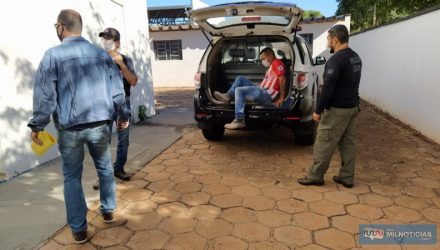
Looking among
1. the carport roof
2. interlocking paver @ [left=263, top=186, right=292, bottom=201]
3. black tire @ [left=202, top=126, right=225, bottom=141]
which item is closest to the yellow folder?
interlocking paver @ [left=263, top=186, right=292, bottom=201]

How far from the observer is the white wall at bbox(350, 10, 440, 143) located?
505 centimetres

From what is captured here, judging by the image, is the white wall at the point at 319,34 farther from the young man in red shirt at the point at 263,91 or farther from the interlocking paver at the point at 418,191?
the interlocking paver at the point at 418,191

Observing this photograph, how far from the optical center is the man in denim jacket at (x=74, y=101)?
88.9 inches

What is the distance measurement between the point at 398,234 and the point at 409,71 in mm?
4433

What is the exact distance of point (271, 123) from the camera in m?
4.18

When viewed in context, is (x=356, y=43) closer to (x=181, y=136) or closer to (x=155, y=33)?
(x=181, y=136)

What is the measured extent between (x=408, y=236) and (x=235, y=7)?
116 inches

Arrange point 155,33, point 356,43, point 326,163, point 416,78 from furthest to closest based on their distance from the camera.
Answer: point 155,33 < point 356,43 < point 416,78 < point 326,163

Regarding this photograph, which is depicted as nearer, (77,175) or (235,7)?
(77,175)

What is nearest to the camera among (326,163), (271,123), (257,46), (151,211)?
(151,211)

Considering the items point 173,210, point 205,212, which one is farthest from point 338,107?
point 173,210

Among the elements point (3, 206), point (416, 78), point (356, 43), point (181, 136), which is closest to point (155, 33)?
point (356, 43)

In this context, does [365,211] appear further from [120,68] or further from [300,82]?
[120,68]

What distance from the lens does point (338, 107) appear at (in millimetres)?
3225
